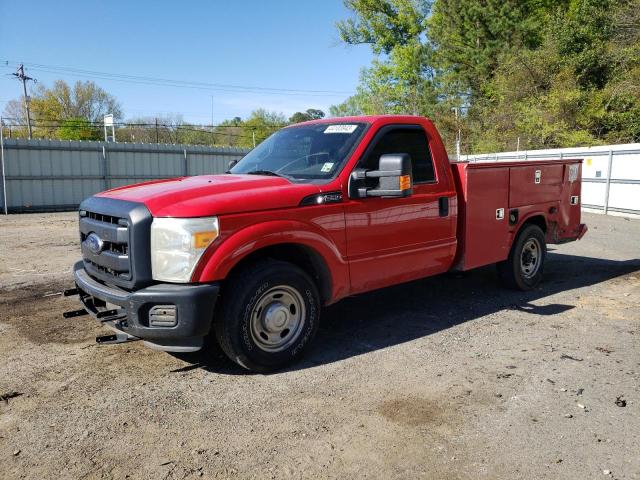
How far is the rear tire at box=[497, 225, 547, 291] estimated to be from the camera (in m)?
6.46

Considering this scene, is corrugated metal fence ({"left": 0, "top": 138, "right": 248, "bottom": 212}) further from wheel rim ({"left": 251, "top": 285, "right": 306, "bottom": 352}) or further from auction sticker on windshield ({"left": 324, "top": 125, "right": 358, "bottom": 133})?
wheel rim ({"left": 251, "top": 285, "right": 306, "bottom": 352})

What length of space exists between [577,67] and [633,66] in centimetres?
298

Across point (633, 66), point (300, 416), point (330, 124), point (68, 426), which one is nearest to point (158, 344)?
point (68, 426)

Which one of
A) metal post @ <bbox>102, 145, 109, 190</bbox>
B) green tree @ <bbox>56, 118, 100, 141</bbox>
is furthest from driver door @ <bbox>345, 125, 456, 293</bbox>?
green tree @ <bbox>56, 118, 100, 141</bbox>

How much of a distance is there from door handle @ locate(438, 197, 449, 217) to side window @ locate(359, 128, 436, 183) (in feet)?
0.77

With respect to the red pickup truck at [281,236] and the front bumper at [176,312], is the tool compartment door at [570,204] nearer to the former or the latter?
the red pickup truck at [281,236]

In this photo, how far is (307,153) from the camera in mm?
4902

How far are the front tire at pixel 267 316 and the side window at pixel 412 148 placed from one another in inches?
53.4

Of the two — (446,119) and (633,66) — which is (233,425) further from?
(446,119)

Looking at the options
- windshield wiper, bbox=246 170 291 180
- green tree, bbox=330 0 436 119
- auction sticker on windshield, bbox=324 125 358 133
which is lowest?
windshield wiper, bbox=246 170 291 180

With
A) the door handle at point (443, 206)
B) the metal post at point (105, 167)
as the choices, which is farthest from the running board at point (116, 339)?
the metal post at point (105, 167)

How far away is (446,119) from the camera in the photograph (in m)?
37.6

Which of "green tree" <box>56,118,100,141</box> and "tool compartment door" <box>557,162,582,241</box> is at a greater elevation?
"green tree" <box>56,118,100,141</box>

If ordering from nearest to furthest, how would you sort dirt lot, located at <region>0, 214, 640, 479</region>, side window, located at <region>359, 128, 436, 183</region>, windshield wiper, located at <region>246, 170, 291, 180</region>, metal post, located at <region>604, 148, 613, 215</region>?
dirt lot, located at <region>0, 214, 640, 479</region> → windshield wiper, located at <region>246, 170, 291, 180</region> → side window, located at <region>359, 128, 436, 183</region> → metal post, located at <region>604, 148, 613, 215</region>
